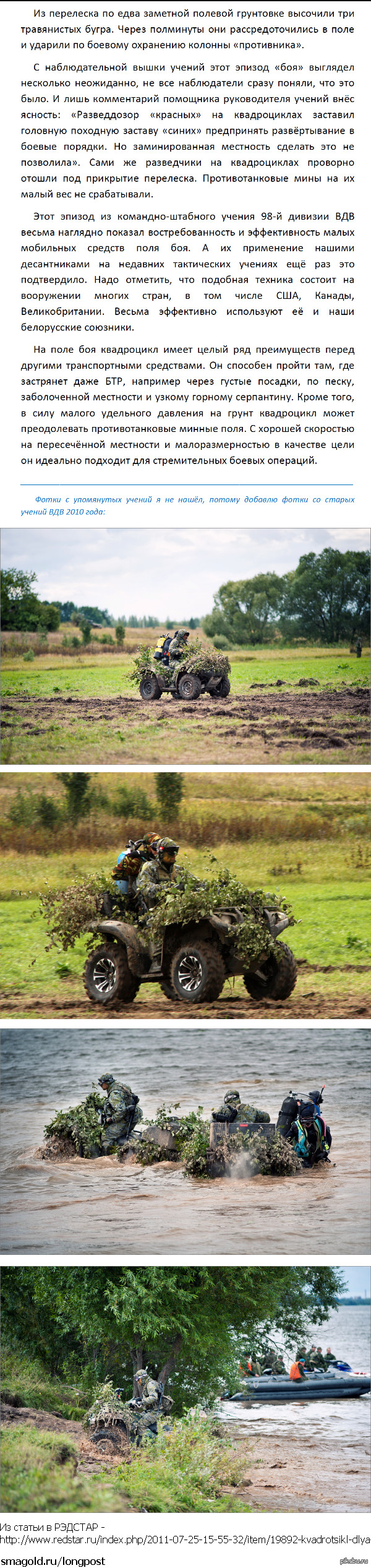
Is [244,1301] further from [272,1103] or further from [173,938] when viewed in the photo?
[173,938]

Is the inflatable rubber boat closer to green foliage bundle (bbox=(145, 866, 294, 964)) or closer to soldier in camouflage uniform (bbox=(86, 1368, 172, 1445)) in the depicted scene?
soldier in camouflage uniform (bbox=(86, 1368, 172, 1445))

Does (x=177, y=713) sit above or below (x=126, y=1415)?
above

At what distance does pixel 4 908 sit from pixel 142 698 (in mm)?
2700

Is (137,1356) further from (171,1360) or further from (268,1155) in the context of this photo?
(268,1155)

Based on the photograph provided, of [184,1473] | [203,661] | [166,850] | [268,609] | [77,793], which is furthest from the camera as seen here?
[77,793]

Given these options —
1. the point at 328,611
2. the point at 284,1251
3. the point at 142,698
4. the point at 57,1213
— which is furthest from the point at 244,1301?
the point at 328,611

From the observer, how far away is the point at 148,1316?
1234cm

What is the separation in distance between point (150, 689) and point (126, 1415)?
22.8 ft

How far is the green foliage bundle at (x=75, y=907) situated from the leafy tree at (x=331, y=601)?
11.6ft

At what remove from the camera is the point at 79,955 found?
1396 cm

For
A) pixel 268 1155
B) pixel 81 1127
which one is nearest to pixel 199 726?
pixel 81 1127

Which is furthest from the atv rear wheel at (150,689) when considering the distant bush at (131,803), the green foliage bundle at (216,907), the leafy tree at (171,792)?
the green foliage bundle at (216,907)

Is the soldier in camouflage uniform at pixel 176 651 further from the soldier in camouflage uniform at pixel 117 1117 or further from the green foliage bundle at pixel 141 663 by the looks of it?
the soldier in camouflage uniform at pixel 117 1117

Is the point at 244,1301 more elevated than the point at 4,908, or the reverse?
the point at 4,908
